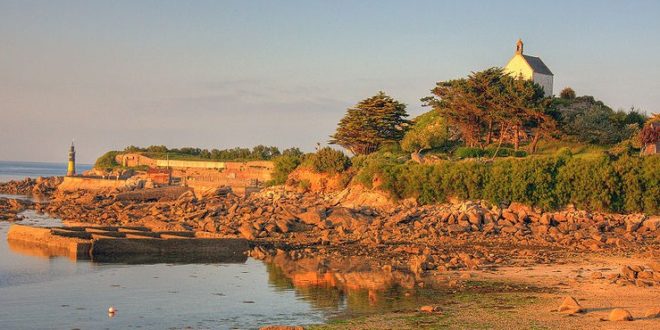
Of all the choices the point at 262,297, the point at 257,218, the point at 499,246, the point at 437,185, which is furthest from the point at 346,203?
the point at 262,297

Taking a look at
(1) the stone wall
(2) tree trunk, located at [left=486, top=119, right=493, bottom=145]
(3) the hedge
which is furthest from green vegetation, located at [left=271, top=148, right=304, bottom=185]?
(1) the stone wall

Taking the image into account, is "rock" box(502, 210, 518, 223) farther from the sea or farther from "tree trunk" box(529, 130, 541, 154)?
"tree trunk" box(529, 130, 541, 154)

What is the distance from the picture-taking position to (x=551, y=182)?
3381 cm

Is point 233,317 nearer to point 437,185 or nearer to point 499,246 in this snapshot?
point 499,246

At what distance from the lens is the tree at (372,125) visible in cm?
5584

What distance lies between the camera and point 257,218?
106ft

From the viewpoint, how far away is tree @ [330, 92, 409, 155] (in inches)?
2199

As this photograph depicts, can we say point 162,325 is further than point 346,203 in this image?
No

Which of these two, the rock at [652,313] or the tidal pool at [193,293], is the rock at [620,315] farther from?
the tidal pool at [193,293]

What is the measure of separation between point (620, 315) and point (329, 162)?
108ft

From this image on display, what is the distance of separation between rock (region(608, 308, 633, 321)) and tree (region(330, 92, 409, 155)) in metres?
42.3

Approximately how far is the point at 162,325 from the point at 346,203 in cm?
2561

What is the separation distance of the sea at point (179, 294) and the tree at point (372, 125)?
33755mm

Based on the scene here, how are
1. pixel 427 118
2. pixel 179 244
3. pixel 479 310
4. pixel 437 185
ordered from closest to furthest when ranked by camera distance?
1. pixel 479 310
2. pixel 179 244
3. pixel 437 185
4. pixel 427 118
